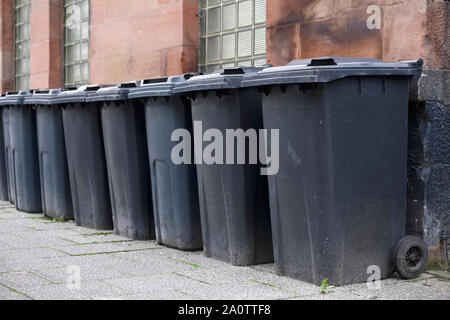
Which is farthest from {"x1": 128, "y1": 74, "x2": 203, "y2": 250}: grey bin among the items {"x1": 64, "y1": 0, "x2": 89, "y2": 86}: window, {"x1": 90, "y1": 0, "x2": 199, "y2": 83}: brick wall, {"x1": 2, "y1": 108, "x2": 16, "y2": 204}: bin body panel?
{"x1": 64, "y1": 0, "x2": 89, "y2": 86}: window

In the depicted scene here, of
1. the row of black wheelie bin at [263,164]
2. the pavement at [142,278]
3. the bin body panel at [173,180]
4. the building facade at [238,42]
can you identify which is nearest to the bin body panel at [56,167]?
the row of black wheelie bin at [263,164]

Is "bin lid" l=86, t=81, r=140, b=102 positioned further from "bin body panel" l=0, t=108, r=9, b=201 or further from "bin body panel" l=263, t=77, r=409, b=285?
"bin body panel" l=0, t=108, r=9, b=201

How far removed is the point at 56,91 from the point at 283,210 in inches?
154

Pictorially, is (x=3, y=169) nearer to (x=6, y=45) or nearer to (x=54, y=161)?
(x=54, y=161)

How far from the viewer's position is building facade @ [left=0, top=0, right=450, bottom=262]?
532 cm

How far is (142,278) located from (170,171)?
130 cm

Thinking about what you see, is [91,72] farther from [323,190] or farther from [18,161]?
[323,190]

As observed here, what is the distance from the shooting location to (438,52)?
17.7ft

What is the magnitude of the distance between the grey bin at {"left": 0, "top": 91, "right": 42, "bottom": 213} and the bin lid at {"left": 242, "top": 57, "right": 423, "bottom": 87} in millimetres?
4158

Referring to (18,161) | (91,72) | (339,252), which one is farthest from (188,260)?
(91,72)

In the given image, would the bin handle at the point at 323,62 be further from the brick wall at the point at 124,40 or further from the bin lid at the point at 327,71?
the brick wall at the point at 124,40

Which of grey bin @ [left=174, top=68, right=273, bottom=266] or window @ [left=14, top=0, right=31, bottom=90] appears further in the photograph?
window @ [left=14, top=0, right=31, bottom=90]

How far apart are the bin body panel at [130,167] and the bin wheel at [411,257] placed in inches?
98.7

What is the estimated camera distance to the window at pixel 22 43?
14266mm
